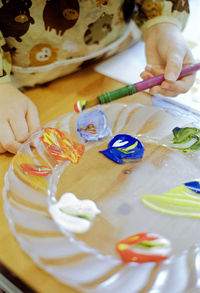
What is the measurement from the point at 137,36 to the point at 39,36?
0.23 metres

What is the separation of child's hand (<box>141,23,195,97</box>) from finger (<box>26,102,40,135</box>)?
162 millimetres

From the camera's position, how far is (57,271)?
0.93ft

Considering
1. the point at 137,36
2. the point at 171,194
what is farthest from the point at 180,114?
the point at 137,36

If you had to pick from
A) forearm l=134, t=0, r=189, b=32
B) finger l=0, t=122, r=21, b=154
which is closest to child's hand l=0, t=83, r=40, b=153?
finger l=0, t=122, r=21, b=154

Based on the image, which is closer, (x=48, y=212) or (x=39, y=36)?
(x=48, y=212)

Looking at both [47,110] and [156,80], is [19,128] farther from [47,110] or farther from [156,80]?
[156,80]

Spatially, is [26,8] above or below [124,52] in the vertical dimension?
above

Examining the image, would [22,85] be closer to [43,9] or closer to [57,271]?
[43,9]

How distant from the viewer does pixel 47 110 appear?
481 mm

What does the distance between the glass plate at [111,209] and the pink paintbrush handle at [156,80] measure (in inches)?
1.5

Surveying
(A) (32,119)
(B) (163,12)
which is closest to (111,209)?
(A) (32,119)

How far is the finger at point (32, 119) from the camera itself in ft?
1.42

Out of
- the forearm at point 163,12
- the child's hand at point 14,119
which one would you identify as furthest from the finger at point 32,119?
the forearm at point 163,12

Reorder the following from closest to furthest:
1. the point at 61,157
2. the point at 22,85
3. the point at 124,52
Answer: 1. the point at 61,157
2. the point at 22,85
3. the point at 124,52
